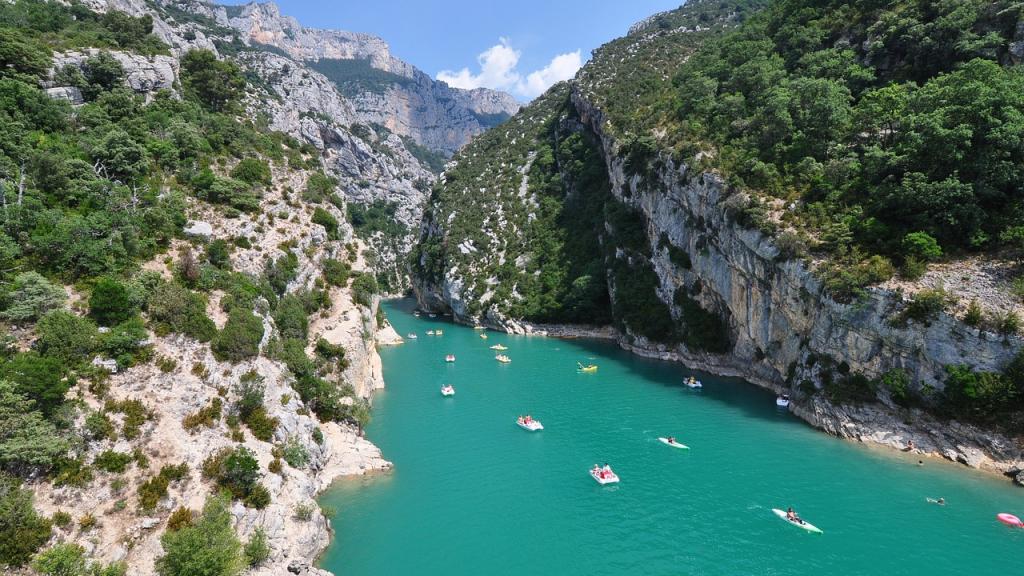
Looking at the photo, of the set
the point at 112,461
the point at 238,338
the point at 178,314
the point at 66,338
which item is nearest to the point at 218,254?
the point at 178,314

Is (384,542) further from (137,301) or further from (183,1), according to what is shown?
(183,1)

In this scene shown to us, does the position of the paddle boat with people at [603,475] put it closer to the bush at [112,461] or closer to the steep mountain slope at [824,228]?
the steep mountain slope at [824,228]

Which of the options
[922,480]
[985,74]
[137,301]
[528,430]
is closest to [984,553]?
[922,480]

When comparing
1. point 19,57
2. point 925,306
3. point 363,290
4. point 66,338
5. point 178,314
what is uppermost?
point 19,57

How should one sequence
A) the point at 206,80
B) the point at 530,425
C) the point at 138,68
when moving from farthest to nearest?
1. the point at 206,80
2. the point at 138,68
3. the point at 530,425

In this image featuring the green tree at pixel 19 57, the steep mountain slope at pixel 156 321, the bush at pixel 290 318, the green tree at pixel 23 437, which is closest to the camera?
the green tree at pixel 23 437

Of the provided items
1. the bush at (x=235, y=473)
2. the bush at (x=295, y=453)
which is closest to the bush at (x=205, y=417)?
the bush at (x=235, y=473)

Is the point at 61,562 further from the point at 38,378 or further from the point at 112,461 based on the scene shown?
the point at 38,378
